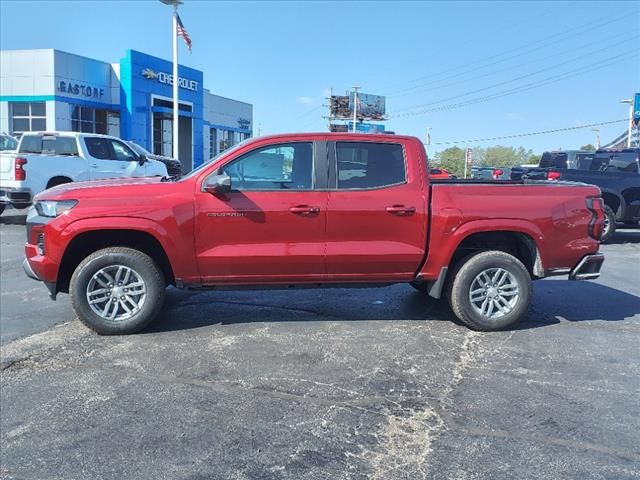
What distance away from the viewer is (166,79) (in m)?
33.9

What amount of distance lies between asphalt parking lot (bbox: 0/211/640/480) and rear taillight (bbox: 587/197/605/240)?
97 centimetres

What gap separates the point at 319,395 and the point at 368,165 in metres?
2.43

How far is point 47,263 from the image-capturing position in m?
5.42

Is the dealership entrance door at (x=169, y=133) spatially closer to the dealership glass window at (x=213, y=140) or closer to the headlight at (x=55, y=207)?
the dealership glass window at (x=213, y=140)

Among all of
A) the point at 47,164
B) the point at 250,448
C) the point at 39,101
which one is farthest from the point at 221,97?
the point at 250,448

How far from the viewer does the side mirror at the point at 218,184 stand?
531 cm

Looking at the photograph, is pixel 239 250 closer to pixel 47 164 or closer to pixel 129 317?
pixel 129 317

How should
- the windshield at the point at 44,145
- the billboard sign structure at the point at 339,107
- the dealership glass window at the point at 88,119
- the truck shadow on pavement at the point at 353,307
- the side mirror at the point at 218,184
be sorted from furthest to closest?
the billboard sign structure at the point at 339,107 → the dealership glass window at the point at 88,119 → the windshield at the point at 44,145 → the truck shadow on pavement at the point at 353,307 → the side mirror at the point at 218,184

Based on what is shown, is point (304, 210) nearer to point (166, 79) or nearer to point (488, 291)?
point (488, 291)

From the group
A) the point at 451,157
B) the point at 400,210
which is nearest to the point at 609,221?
the point at 400,210

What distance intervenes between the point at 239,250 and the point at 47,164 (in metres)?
9.90

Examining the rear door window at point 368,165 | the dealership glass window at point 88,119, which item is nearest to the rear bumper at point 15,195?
the rear door window at point 368,165

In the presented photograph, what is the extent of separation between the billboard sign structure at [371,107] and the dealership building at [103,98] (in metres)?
50.2

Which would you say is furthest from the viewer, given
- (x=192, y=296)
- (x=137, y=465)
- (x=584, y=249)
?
(x=192, y=296)
